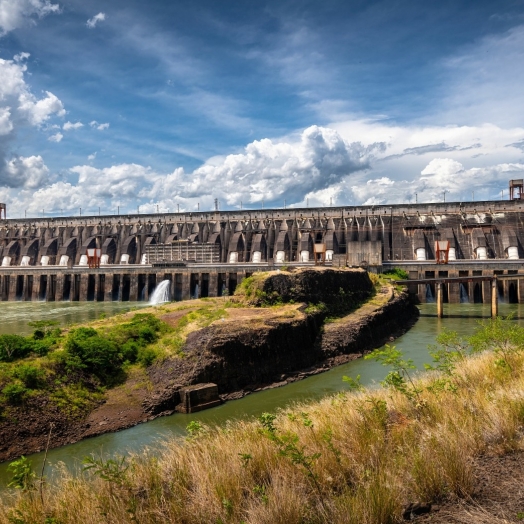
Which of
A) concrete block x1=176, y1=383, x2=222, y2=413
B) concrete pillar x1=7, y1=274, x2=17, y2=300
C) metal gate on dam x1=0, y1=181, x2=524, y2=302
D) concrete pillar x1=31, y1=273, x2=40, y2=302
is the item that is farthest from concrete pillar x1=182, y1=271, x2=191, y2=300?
concrete block x1=176, y1=383, x2=222, y2=413

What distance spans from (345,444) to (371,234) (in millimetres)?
50273

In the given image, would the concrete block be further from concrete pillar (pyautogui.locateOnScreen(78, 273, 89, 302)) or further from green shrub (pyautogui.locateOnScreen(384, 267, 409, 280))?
concrete pillar (pyautogui.locateOnScreen(78, 273, 89, 302))

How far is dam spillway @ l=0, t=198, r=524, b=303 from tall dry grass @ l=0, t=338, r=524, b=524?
34.2 m

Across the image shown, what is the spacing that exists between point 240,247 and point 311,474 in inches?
2076

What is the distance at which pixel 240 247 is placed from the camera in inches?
2308

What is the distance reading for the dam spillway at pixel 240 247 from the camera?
144ft

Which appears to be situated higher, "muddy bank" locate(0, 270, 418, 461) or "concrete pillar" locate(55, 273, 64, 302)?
"concrete pillar" locate(55, 273, 64, 302)

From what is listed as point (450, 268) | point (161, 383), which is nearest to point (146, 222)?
point (450, 268)

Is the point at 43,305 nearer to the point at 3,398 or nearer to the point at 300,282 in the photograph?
the point at 300,282

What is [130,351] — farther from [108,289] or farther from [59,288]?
[59,288]

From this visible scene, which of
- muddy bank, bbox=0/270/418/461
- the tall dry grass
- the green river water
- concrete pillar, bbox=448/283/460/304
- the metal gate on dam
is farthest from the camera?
the metal gate on dam

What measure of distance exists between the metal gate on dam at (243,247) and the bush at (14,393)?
29391 mm

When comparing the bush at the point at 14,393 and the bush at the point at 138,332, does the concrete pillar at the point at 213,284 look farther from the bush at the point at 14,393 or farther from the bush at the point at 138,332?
the bush at the point at 14,393

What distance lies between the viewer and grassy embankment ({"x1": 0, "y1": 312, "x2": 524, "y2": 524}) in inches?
229
